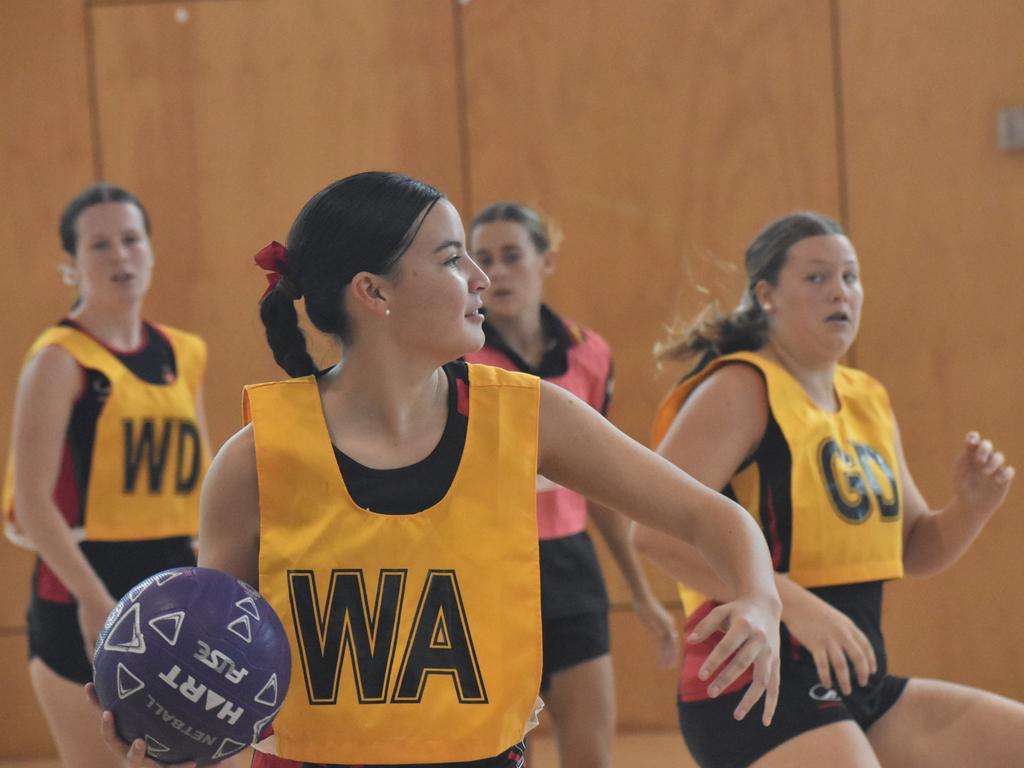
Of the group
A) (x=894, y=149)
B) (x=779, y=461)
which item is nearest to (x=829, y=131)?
(x=894, y=149)

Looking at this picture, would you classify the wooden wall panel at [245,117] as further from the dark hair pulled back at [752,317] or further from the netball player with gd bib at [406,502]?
the netball player with gd bib at [406,502]

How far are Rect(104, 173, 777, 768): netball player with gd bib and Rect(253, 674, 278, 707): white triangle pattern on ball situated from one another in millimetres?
141

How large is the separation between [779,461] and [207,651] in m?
1.36

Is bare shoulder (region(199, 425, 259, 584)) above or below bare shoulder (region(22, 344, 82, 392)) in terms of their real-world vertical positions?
below

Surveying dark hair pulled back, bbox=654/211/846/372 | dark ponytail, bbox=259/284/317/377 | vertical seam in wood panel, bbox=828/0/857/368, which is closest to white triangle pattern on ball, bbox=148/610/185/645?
dark ponytail, bbox=259/284/317/377

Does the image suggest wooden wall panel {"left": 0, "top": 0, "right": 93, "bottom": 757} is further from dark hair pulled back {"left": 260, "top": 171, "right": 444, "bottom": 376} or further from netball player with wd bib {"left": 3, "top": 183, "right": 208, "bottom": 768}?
dark hair pulled back {"left": 260, "top": 171, "right": 444, "bottom": 376}

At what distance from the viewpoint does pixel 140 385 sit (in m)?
3.43

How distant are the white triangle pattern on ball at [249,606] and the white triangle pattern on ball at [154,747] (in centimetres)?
18

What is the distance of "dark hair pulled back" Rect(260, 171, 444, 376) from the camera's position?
6.00 ft

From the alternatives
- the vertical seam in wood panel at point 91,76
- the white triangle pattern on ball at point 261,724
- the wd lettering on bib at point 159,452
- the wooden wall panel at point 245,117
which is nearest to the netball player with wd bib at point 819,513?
the white triangle pattern on ball at point 261,724

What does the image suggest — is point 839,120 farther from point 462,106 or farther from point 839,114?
point 462,106

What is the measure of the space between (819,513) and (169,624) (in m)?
1.40

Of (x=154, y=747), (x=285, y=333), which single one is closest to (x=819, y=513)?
(x=285, y=333)

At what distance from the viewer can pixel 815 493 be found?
2564 millimetres
